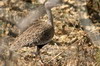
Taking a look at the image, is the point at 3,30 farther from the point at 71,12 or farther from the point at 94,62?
the point at 94,62

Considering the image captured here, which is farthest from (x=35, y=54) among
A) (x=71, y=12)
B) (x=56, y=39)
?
(x=71, y=12)

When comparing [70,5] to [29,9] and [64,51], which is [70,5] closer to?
[29,9]

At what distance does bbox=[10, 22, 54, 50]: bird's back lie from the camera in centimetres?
572

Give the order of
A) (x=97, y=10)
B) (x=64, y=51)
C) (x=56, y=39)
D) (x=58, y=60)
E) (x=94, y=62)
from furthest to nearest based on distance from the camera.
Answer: (x=97, y=10) → (x=56, y=39) → (x=64, y=51) → (x=58, y=60) → (x=94, y=62)

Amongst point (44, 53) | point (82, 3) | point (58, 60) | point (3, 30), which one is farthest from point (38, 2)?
point (58, 60)

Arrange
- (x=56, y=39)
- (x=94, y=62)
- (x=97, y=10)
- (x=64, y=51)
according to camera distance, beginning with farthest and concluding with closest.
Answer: (x=97, y=10) → (x=56, y=39) → (x=64, y=51) → (x=94, y=62)

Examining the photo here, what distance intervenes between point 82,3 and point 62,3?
0.43 meters

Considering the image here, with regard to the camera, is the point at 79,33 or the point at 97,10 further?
the point at 97,10

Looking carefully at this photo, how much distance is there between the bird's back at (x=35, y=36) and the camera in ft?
18.8

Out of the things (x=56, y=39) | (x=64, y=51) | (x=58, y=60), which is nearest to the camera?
(x=58, y=60)

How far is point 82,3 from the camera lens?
821cm

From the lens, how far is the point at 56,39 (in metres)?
7.12

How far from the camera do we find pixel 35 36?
5.83 meters

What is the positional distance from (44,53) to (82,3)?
2.09m
